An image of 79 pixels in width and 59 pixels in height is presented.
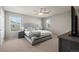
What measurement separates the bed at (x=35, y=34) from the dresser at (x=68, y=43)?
0.25 meters

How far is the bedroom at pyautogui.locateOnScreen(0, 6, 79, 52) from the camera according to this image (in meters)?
1.56

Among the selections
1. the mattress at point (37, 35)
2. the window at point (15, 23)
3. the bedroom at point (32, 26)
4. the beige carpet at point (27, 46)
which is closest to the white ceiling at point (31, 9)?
the bedroom at point (32, 26)

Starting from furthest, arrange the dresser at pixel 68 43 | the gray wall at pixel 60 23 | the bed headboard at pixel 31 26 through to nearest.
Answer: the bed headboard at pixel 31 26 → the gray wall at pixel 60 23 → the dresser at pixel 68 43

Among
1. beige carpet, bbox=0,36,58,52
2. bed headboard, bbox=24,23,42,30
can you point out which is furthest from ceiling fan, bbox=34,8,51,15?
beige carpet, bbox=0,36,58,52

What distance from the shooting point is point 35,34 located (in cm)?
164

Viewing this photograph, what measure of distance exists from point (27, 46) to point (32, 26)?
0.42 m

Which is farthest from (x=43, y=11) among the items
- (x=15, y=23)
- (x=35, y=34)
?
(x=15, y=23)

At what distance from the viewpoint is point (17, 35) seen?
1.65 meters

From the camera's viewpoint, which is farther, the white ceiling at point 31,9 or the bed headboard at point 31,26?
the bed headboard at point 31,26

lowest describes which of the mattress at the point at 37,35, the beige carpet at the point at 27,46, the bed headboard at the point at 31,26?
the beige carpet at the point at 27,46

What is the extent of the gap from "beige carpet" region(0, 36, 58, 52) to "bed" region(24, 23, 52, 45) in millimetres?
82

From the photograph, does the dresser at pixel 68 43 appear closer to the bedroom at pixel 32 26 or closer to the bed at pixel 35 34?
the bedroom at pixel 32 26

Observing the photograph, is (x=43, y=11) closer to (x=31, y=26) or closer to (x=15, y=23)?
(x=31, y=26)

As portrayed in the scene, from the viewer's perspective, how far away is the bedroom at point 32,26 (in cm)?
156
